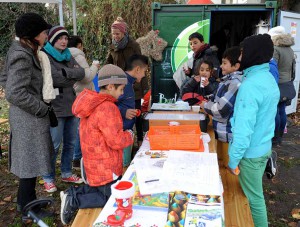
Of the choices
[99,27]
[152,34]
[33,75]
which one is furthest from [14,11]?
[33,75]

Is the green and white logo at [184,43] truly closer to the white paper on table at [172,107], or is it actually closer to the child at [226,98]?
the white paper on table at [172,107]

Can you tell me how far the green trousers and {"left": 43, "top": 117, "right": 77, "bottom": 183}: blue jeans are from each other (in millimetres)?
2083

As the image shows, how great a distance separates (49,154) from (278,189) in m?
2.97

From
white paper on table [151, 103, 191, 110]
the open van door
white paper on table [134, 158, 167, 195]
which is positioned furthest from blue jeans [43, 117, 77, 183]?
the open van door

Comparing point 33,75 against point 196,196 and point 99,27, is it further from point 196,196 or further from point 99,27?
point 99,27

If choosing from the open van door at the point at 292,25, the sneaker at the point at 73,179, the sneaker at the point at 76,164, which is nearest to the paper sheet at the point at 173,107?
the sneaker at the point at 73,179

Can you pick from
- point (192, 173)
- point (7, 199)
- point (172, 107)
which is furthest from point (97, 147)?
point (7, 199)

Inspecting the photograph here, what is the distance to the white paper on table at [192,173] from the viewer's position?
1.75m

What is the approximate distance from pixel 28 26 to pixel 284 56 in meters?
4.29

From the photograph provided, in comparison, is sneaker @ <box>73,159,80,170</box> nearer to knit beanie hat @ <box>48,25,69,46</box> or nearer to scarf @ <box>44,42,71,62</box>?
scarf @ <box>44,42,71,62</box>

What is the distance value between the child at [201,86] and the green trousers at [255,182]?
147 cm

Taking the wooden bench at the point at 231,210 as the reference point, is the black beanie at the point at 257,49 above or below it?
above

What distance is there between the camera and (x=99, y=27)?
11.0 m

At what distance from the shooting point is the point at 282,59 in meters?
5.23
